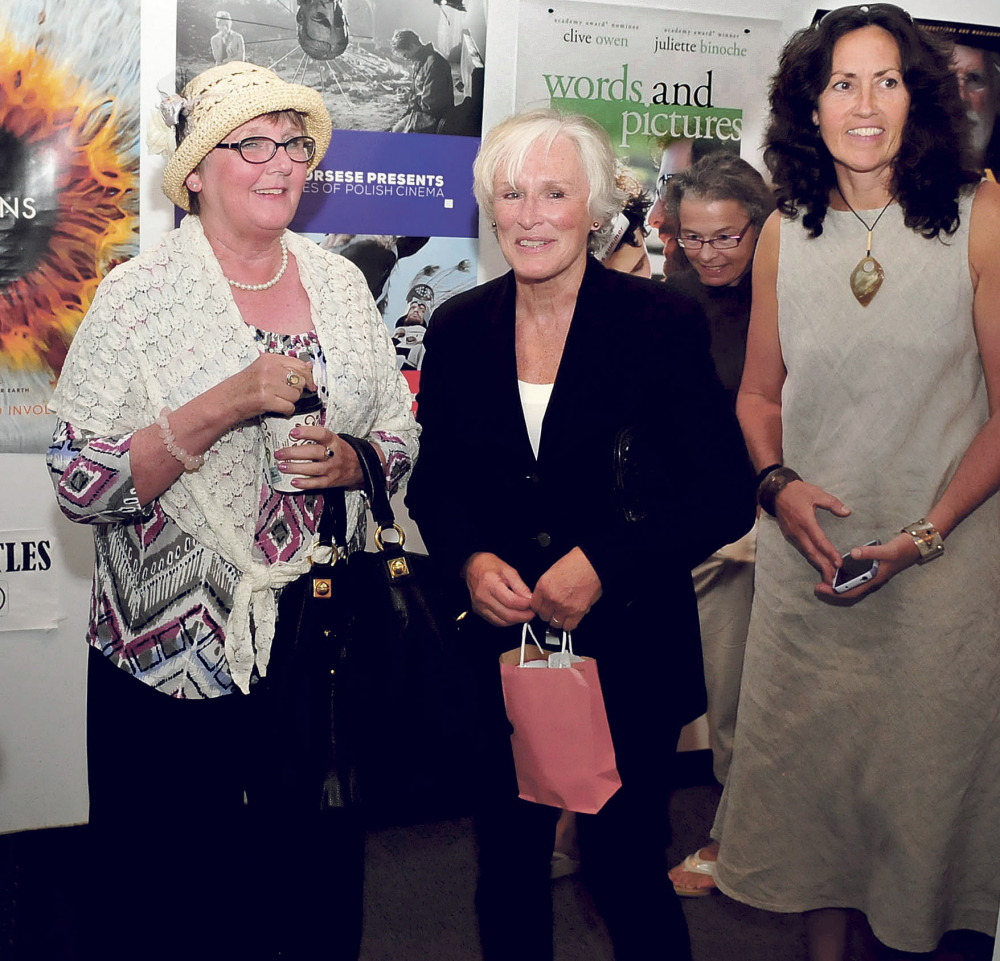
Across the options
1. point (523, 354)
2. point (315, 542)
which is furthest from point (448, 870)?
point (523, 354)

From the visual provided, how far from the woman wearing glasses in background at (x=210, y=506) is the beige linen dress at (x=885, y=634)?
0.89 m

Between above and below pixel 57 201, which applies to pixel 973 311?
below

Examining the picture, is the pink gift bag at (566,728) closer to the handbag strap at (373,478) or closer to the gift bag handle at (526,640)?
the gift bag handle at (526,640)

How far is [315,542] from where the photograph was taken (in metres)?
1.85

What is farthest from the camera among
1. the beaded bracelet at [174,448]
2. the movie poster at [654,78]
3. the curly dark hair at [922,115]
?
the movie poster at [654,78]

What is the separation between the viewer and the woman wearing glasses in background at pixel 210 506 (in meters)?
1.73

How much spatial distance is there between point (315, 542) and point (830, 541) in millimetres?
1043

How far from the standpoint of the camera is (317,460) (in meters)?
1.78

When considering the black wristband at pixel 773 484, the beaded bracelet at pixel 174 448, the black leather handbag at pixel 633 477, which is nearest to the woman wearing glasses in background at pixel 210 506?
the beaded bracelet at pixel 174 448

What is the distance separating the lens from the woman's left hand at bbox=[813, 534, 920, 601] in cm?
199

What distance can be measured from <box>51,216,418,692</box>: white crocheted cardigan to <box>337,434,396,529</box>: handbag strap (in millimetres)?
156

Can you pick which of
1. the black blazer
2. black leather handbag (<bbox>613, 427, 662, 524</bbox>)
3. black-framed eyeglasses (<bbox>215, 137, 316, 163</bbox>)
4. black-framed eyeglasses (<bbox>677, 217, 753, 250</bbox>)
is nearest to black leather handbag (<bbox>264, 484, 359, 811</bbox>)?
the black blazer

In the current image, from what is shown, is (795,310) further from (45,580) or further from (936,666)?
(45,580)

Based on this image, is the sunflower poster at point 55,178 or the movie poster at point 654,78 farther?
the movie poster at point 654,78
